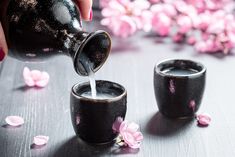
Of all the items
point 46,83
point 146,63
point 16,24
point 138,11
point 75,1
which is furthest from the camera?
point 138,11

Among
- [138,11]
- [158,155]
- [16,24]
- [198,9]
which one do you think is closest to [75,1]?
[16,24]

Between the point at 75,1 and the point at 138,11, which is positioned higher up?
the point at 75,1

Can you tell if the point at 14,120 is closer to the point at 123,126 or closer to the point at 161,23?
the point at 123,126

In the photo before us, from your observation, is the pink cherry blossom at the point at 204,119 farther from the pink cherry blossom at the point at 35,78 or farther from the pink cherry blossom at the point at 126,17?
the pink cherry blossom at the point at 126,17

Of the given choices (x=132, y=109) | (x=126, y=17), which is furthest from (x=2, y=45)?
(x=126, y=17)

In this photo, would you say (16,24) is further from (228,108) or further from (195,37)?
(195,37)

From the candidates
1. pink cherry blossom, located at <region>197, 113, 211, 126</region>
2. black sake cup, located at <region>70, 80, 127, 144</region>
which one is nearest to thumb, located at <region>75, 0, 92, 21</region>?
black sake cup, located at <region>70, 80, 127, 144</region>

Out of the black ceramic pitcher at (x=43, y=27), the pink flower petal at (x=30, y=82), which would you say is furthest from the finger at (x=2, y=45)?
the pink flower petal at (x=30, y=82)

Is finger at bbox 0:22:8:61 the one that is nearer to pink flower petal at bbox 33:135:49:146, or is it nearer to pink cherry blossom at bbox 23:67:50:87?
pink flower petal at bbox 33:135:49:146
